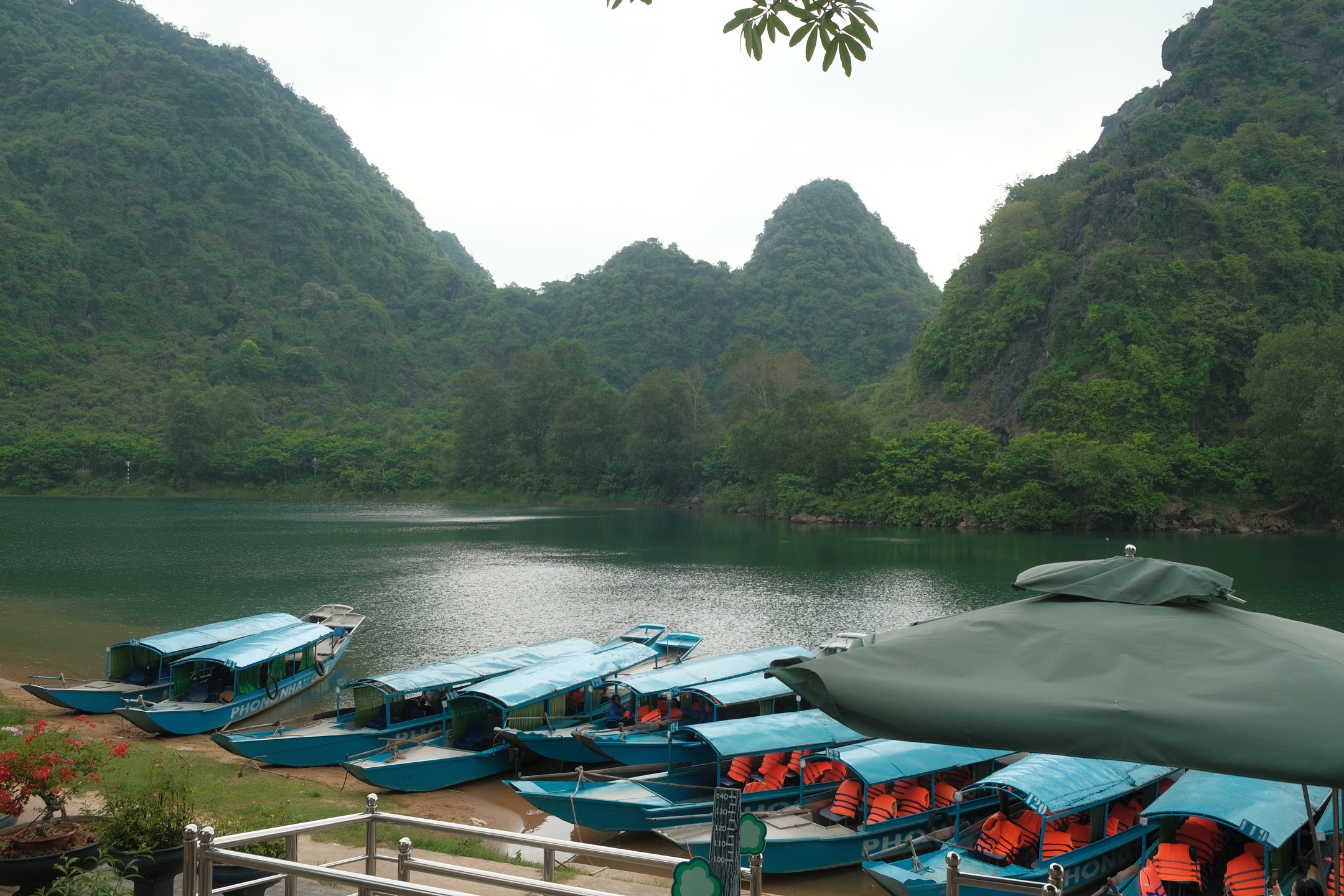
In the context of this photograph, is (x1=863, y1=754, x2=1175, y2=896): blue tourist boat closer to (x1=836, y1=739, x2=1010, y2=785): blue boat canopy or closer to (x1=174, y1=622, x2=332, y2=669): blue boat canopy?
(x1=836, y1=739, x2=1010, y2=785): blue boat canopy

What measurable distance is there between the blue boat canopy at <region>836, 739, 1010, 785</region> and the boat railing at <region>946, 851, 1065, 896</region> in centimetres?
696

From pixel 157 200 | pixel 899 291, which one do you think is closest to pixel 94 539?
pixel 157 200

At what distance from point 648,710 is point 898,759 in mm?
6477

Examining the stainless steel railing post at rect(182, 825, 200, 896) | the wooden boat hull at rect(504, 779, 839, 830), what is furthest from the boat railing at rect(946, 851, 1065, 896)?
the wooden boat hull at rect(504, 779, 839, 830)

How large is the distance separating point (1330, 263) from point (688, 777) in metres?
76.8

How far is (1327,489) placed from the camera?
2249 inches

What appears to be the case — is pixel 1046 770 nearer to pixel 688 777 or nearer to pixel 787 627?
pixel 688 777

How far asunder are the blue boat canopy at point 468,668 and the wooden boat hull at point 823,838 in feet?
21.0

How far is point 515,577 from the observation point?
4066 cm

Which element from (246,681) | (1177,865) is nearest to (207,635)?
(246,681)

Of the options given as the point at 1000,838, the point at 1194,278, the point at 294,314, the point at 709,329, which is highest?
the point at 294,314

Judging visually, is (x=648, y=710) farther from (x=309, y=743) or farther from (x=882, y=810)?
(x=882, y=810)

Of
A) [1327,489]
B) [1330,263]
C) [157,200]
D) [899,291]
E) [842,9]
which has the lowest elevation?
[1327,489]

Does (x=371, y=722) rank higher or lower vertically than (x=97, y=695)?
higher
